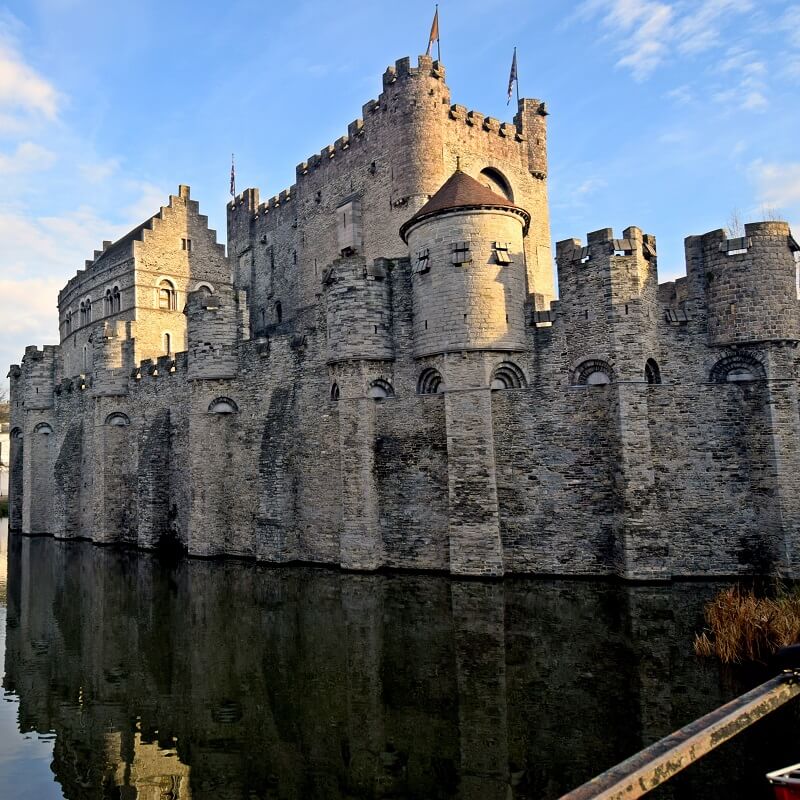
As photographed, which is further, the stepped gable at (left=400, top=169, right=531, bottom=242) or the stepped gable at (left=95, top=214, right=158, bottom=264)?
the stepped gable at (left=95, top=214, right=158, bottom=264)

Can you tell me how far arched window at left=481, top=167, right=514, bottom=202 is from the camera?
2550cm

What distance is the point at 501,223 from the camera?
17.3 meters

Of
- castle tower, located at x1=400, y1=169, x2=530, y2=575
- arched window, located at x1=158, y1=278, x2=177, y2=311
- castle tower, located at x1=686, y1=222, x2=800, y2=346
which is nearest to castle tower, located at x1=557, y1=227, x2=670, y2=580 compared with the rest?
castle tower, located at x1=400, y1=169, x2=530, y2=575

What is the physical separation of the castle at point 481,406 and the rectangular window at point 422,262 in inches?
2.0

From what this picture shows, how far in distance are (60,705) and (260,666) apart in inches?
109

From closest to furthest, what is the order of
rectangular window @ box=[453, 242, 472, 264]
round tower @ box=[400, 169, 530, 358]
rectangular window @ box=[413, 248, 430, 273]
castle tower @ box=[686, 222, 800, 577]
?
castle tower @ box=[686, 222, 800, 577]
round tower @ box=[400, 169, 530, 358]
rectangular window @ box=[453, 242, 472, 264]
rectangular window @ box=[413, 248, 430, 273]

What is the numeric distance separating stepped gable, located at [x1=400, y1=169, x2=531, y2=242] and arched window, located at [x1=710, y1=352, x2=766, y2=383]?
20.3 feet

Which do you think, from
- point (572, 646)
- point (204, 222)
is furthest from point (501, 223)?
point (204, 222)

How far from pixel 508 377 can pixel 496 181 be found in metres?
11.8

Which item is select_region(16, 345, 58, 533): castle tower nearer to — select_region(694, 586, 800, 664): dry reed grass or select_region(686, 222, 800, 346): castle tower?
select_region(686, 222, 800, 346): castle tower

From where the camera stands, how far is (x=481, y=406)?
16.6 m

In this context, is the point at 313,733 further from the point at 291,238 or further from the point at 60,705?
the point at 291,238

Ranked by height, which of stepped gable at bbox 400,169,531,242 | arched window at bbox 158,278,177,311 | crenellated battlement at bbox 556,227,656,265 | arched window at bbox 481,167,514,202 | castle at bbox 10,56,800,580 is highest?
arched window at bbox 481,167,514,202

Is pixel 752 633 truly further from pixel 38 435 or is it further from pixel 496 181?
pixel 38 435
